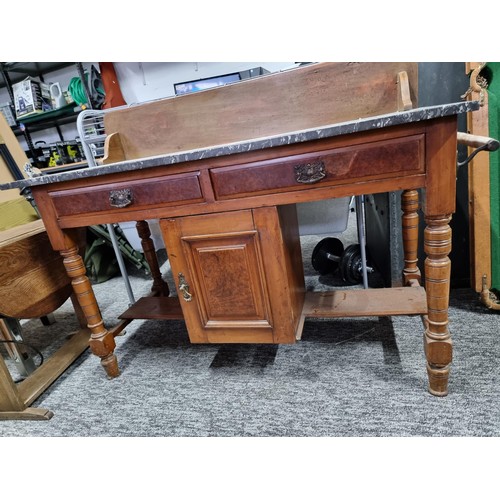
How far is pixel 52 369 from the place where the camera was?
1.45m

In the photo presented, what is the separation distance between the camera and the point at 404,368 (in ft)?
3.78

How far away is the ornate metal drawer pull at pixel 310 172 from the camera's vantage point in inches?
34.4

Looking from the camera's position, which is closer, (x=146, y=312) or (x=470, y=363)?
(x=470, y=363)

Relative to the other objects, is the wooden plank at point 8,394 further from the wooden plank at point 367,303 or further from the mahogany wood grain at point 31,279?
the wooden plank at point 367,303

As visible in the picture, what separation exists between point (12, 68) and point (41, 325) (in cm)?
265

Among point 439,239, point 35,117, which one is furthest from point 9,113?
point 439,239

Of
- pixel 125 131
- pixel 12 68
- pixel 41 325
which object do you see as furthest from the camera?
pixel 12 68

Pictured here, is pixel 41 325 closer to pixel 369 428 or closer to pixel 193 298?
pixel 193 298

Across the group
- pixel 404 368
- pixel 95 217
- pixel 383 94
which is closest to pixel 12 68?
pixel 95 217

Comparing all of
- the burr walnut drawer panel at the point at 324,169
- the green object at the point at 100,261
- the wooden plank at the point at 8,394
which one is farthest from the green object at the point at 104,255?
the burr walnut drawer panel at the point at 324,169

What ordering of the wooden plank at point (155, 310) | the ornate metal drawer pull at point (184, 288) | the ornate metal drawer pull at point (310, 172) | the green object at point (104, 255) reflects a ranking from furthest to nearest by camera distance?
the green object at point (104, 255), the wooden plank at point (155, 310), the ornate metal drawer pull at point (184, 288), the ornate metal drawer pull at point (310, 172)

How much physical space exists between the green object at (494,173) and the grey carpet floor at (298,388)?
212 millimetres

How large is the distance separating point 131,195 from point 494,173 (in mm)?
1407

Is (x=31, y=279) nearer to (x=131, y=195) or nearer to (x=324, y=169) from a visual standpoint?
(x=131, y=195)
